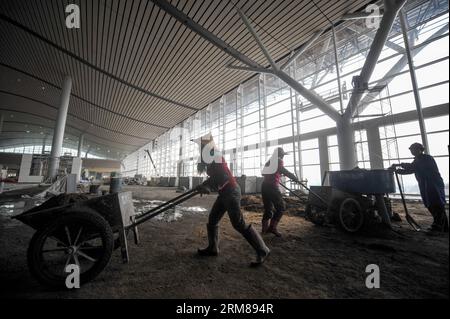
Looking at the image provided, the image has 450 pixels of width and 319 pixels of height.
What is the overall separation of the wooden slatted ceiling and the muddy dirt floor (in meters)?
9.35

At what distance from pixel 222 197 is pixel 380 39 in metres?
7.93

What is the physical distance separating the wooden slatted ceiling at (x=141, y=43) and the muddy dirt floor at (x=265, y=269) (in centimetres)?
935

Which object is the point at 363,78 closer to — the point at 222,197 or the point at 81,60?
the point at 222,197

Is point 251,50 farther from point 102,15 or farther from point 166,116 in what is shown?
point 166,116

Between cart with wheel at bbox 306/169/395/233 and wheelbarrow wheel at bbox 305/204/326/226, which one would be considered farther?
wheelbarrow wheel at bbox 305/204/326/226

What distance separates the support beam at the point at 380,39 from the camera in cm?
550

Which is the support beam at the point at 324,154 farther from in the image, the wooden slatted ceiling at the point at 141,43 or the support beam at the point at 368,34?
the wooden slatted ceiling at the point at 141,43

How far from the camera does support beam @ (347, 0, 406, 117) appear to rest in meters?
5.50

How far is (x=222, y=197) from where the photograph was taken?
2264 millimetres
